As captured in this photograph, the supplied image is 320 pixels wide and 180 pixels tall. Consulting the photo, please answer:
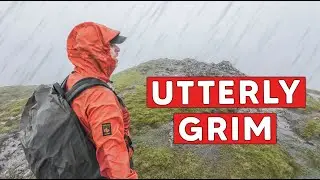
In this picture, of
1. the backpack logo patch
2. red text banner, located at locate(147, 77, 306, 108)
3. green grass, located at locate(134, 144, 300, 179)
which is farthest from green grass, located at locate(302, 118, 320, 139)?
the backpack logo patch

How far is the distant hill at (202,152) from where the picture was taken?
1007cm

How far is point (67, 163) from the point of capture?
7344 millimetres

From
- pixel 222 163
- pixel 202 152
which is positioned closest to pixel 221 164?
pixel 222 163

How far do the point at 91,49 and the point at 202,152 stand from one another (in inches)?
167

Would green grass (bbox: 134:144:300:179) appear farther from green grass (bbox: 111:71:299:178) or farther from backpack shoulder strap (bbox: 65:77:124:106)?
backpack shoulder strap (bbox: 65:77:124:106)

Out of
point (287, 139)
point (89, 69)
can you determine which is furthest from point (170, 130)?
point (89, 69)

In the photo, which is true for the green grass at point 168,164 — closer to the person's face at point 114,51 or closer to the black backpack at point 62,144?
the black backpack at point 62,144

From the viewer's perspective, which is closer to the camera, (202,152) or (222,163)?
(222,163)

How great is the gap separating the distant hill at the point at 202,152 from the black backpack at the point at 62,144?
2.76 m

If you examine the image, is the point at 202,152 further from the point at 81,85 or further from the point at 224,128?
the point at 81,85

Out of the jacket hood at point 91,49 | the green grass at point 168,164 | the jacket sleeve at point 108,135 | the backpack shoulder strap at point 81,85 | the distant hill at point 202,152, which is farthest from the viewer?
the distant hill at point 202,152

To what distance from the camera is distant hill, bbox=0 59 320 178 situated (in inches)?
396

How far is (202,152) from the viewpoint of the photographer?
10.8 m

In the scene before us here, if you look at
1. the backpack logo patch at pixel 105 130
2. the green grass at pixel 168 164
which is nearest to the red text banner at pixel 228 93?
the green grass at pixel 168 164
